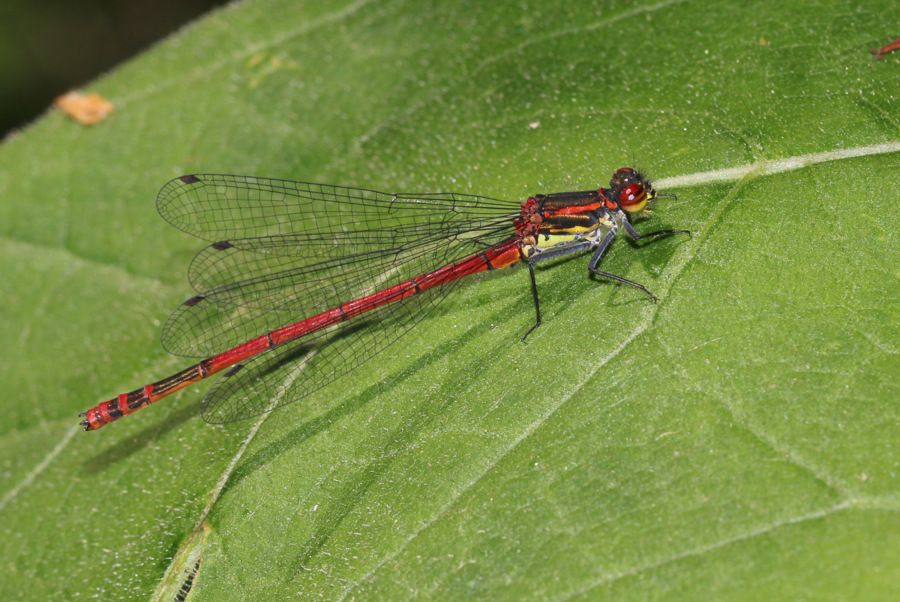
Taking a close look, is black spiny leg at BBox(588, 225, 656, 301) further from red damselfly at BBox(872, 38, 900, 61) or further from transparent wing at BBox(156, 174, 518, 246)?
red damselfly at BBox(872, 38, 900, 61)

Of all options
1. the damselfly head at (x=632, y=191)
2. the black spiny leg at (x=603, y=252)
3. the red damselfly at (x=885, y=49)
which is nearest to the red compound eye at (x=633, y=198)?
the damselfly head at (x=632, y=191)

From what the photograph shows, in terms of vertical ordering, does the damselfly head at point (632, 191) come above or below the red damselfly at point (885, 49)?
below

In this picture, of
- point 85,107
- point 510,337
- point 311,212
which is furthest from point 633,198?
point 85,107

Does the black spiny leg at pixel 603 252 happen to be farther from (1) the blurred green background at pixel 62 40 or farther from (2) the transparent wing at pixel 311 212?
(1) the blurred green background at pixel 62 40

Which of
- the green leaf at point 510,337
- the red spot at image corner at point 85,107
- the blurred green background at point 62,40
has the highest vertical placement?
the blurred green background at point 62,40

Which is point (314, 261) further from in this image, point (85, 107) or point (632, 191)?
point (85, 107)

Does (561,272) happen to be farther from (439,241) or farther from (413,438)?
(413,438)
